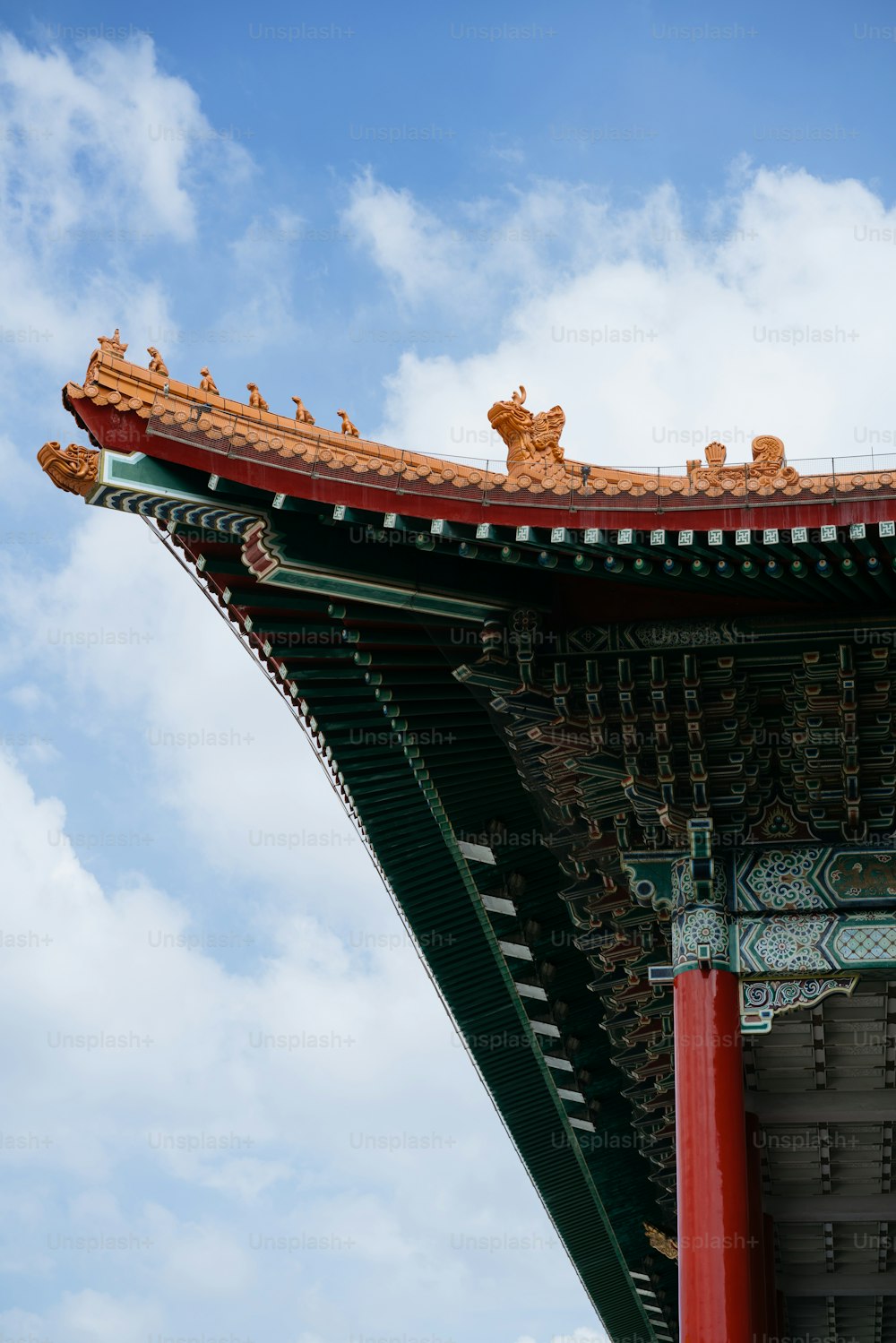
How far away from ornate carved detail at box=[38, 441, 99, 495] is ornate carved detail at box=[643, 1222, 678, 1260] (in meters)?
11.0

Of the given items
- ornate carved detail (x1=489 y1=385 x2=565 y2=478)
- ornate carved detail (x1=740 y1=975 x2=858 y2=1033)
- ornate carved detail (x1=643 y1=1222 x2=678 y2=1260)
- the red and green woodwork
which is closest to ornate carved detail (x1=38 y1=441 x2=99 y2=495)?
the red and green woodwork

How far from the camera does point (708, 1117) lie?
11703mm

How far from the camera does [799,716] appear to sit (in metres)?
11.8

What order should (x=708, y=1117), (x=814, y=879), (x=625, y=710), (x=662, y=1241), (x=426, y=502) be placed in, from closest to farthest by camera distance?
(x=426, y=502) < (x=708, y=1117) < (x=625, y=710) < (x=814, y=879) < (x=662, y=1241)

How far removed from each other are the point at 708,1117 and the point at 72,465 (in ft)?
18.9

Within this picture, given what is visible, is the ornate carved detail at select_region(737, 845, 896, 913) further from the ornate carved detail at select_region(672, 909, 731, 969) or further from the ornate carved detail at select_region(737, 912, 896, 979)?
the ornate carved detail at select_region(672, 909, 731, 969)

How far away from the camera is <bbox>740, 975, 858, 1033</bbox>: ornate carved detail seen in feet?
39.5

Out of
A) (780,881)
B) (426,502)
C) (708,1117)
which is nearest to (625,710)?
(780,881)

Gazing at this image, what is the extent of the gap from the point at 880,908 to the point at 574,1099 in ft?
18.8

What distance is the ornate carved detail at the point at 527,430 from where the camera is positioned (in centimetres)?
1221

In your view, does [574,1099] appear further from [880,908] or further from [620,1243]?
[880,908]

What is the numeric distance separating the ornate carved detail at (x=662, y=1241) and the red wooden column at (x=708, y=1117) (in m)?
6.90

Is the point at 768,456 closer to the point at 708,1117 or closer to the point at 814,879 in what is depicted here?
the point at 814,879

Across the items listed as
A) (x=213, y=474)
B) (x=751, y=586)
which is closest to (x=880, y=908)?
(x=751, y=586)
